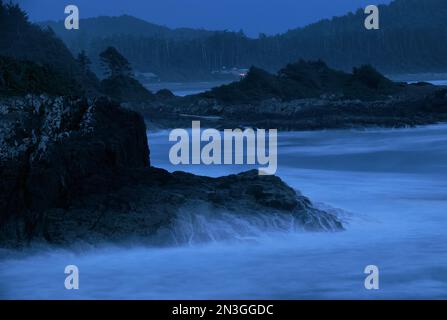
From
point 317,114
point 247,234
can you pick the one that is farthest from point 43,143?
point 317,114

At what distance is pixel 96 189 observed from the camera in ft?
27.2

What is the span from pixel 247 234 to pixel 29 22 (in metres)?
34.3

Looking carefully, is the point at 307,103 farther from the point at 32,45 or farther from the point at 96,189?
the point at 96,189

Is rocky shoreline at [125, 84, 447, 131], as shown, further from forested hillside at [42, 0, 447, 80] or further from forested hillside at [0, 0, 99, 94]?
forested hillside at [42, 0, 447, 80]

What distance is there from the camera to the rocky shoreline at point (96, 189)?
→ 774cm

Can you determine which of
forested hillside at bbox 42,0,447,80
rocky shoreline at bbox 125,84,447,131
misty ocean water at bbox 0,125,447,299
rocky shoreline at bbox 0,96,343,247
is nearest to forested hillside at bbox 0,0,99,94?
rocky shoreline at bbox 125,84,447,131

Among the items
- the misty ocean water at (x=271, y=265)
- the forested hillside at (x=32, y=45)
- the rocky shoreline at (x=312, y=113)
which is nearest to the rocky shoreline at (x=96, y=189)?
the misty ocean water at (x=271, y=265)

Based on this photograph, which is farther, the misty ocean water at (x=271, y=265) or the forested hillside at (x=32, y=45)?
the forested hillside at (x=32, y=45)

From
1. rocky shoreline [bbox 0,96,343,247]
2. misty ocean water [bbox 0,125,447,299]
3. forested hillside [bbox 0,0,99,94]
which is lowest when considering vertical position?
misty ocean water [bbox 0,125,447,299]

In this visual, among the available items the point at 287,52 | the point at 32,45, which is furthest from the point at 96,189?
the point at 287,52

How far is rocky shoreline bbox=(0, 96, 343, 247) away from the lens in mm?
7738

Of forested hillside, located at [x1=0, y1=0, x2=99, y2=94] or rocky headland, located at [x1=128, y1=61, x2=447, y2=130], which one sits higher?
forested hillside, located at [x1=0, y1=0, x2=99, y2=94]

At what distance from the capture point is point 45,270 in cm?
727

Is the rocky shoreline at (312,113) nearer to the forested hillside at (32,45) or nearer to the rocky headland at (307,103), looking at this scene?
the rocky headland at (307,103)
